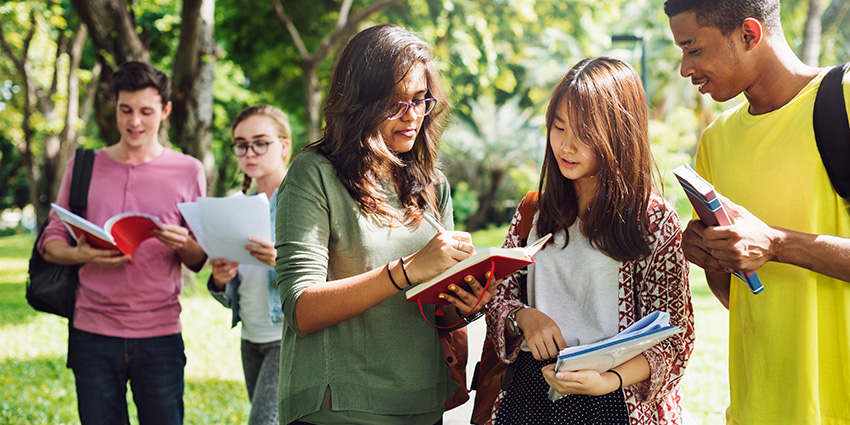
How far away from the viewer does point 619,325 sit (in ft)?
7.18

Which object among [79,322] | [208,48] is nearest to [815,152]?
[79,322]

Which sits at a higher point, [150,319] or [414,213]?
[414,213]

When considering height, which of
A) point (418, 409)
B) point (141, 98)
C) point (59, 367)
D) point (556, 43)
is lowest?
point (59, 367)

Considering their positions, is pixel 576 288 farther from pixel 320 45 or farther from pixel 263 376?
pixel 320 45

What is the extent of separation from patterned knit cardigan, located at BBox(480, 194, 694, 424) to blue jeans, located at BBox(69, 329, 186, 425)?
2.39 metres

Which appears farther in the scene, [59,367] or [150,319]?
[59,367]

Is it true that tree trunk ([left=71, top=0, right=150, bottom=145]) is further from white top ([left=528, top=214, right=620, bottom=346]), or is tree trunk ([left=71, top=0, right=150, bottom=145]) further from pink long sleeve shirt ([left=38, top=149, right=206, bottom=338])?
white top ([left=528, top=214, right=620, bottom=346])

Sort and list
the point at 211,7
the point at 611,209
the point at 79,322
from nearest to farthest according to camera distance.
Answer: the point at 611,209 → the point at 79,322 → the point at 211,7

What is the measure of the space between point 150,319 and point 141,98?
3.74ft

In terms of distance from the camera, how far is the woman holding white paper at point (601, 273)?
7.00 feet

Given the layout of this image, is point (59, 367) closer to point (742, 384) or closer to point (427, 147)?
point (427, 147)

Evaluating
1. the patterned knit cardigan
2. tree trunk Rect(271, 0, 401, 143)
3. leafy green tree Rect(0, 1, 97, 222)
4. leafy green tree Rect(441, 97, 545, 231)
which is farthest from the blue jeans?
leafy green tree Rect(441, 97, 545, 231)

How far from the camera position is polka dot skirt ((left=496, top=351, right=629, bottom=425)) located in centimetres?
214

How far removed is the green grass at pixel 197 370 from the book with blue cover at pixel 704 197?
4.35m
